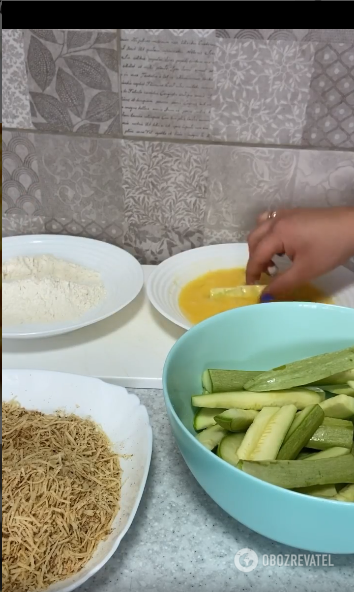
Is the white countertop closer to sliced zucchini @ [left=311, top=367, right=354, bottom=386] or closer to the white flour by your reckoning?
the white flour

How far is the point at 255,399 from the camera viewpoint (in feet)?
1.57

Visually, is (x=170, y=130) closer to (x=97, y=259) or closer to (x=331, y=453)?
(x=97, y=259)

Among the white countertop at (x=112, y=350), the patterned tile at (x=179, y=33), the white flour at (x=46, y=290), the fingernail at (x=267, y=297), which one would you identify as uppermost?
the patterned tile at (x=179, y=33)

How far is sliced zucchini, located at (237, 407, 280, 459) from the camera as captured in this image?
43cm

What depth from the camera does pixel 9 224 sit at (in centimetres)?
89

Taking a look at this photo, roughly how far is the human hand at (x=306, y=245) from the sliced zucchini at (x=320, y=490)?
1.13 ft

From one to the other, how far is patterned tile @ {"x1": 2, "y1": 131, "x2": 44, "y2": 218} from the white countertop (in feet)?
0.88

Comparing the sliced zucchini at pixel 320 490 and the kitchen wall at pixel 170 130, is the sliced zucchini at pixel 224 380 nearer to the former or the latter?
the sliced zucchini at pixel 320 490

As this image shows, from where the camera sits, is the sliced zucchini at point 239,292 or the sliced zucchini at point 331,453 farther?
the sliced zucchini at point 239,292

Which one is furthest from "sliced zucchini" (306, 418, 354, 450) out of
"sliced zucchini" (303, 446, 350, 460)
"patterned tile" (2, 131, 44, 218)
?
"patterned tile" (2, 131, 44, 218)

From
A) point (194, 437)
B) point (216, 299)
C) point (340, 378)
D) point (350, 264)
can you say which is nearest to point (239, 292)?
point (216, 299)

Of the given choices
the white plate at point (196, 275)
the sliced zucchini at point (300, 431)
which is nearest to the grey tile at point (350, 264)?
the white plate at point (196, 275)

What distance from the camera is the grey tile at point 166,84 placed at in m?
0.71

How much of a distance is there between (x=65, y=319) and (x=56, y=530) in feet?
Result: 1.05
